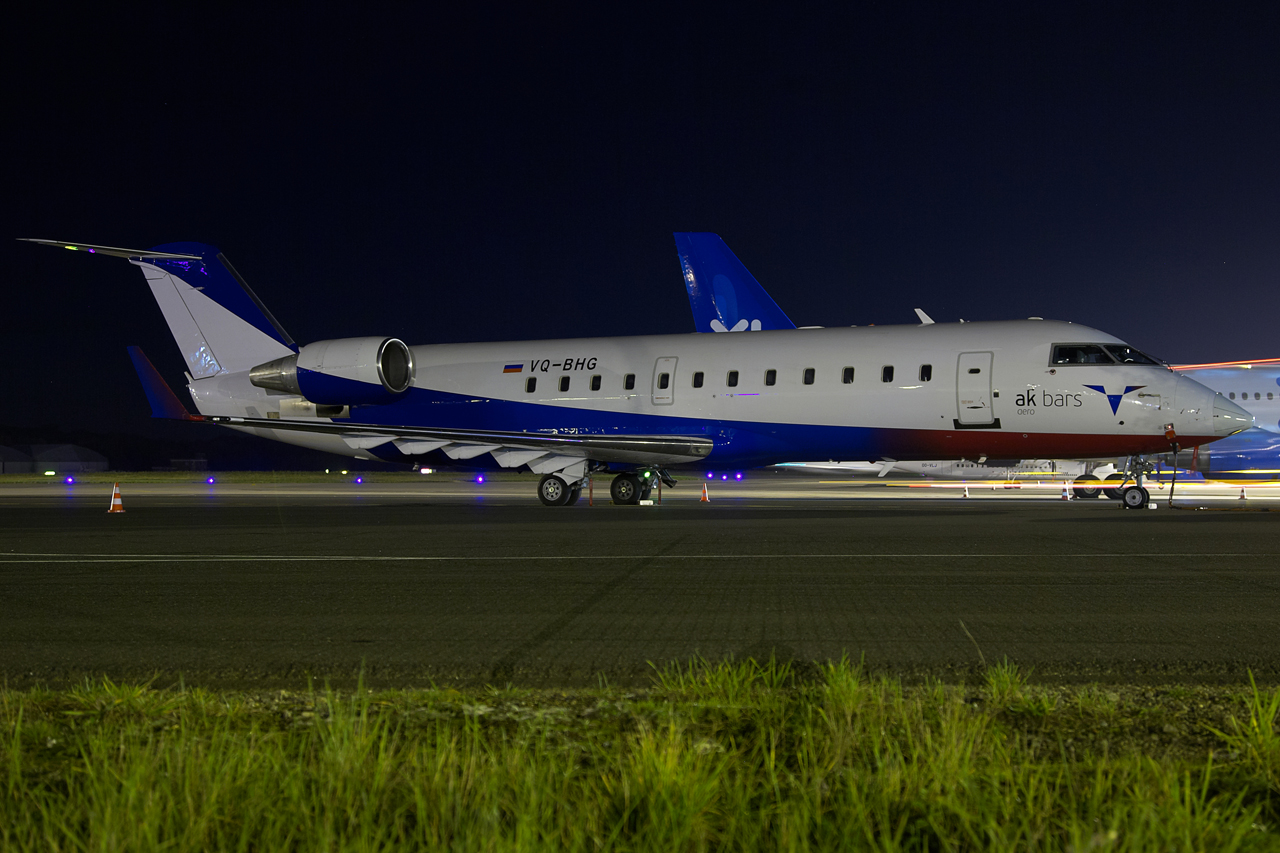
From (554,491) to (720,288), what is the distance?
11776mm

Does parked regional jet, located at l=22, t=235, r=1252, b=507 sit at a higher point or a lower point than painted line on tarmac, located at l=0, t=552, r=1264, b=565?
higher

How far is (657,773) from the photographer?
2998 millimetres

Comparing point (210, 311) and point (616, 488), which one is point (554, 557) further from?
point (210, 311)

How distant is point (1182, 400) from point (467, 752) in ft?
62.3

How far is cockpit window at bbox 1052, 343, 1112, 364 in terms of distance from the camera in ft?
63.7

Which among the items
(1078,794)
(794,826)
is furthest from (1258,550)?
(794,826)

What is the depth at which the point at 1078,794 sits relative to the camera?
2.91 metres

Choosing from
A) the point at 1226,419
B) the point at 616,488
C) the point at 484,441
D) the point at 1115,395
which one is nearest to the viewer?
the point at 1226,419

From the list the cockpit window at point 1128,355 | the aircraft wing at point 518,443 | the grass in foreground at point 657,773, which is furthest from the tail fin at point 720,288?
the grass in foreground at point 657,773

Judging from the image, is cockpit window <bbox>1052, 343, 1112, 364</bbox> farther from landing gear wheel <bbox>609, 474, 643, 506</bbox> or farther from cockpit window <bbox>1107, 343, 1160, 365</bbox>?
landing gear wheel <bbox>609, 474, 643, 506</bbox>

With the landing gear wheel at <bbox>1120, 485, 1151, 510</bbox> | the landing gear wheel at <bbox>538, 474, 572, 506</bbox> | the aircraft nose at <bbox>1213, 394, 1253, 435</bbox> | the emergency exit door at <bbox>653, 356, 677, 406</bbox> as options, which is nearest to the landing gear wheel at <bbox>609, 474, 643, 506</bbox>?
the landing gear wheel at <bbox>538, 474, 572, 506</bbox>

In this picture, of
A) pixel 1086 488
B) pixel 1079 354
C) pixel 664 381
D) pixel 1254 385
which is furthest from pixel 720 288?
pixel 1254 385

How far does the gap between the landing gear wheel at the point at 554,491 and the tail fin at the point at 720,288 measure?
34.3ft

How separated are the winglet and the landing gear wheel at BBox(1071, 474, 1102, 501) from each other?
24.0 m
